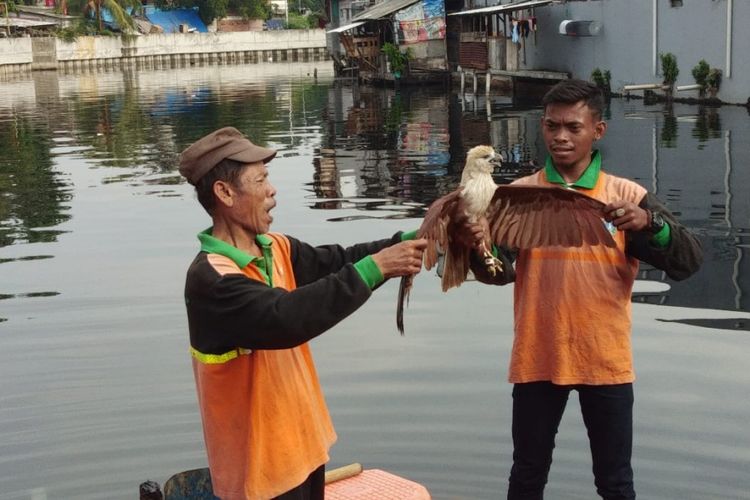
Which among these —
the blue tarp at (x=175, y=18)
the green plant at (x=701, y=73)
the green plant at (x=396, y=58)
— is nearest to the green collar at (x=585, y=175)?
the green plant at (x=701, y=73)

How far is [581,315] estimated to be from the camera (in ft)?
13.2

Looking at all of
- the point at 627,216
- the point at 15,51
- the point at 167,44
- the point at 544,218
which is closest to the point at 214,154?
the point at 544,218

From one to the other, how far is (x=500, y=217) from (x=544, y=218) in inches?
6.9

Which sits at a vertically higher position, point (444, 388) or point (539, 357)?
point (539, 357)

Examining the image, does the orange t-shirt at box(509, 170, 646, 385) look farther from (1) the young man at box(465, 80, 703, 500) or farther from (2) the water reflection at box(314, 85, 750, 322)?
(2) the water reflection at box(314, 85, 750, 322)

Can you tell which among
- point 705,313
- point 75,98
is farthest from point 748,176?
point 75,98

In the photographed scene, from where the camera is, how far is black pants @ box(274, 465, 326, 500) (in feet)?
11.2

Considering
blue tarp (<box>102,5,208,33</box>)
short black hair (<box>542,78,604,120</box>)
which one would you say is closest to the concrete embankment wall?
blue tarp (<box>102,5,208,33</box>)

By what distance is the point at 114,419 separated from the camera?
6594 millimetres

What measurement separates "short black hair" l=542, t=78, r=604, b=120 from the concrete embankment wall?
71.1 m

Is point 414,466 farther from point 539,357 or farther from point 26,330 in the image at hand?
point 26,330

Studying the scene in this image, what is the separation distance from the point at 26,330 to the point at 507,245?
5588 millimetres

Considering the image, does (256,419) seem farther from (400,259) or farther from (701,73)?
(701,73)

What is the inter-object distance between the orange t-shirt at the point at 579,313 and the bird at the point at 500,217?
0.09 metres
